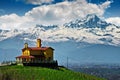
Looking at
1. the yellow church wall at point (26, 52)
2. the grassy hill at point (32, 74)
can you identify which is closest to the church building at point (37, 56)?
the yellow church wall at point (26, 52)

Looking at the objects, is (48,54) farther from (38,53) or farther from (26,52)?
(26,52)

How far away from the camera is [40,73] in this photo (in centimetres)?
13300

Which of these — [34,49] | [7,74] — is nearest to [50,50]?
[34,49]

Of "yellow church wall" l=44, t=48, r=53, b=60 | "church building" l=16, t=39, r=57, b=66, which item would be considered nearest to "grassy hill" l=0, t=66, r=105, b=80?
"church building" l=16, t=39, r=57, b=66

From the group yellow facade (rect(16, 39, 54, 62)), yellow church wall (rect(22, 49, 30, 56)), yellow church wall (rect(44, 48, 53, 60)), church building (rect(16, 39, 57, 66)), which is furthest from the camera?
yellow church wall (rect(44, 48, 53, 60))

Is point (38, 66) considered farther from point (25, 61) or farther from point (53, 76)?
point (53, 76)

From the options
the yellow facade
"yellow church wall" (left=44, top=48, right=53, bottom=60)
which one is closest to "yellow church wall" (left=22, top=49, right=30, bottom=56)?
the yellow facade

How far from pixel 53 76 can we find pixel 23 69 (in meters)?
10.7

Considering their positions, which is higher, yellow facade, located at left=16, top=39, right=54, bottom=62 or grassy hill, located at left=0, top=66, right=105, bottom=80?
yellow facade, located at left=16, top=39, right=54, bottom=62

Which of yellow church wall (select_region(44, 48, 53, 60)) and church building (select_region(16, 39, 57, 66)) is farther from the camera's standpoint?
yellow church wall (select_region(44, 48, 53, 60))

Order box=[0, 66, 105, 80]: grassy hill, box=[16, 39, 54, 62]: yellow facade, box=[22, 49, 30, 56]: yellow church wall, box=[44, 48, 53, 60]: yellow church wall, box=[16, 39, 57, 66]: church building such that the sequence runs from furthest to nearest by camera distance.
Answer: box=[44, 48, 53, 60]: yellow church wall → box=[22, 49, 30, 56]: yellow church wall → box=[16, 39, 54, 62]: yellow facade → box=[16, 39, 57, 66]: church building → box=[0, 66, 105, 80]: grassy hill

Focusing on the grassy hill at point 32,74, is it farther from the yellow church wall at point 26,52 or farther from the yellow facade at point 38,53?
the yellow church wall at point 26,52

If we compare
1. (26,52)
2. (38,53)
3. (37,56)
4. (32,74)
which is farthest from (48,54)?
(32,74)

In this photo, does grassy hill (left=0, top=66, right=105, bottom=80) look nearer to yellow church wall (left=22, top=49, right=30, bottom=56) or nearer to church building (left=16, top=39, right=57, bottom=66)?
church building (left=16, top=39, right=57, bottom=66)
